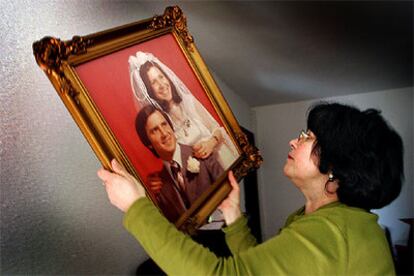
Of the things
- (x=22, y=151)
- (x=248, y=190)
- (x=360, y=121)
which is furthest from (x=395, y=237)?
(x=22, y=151)

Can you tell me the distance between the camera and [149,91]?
690mm

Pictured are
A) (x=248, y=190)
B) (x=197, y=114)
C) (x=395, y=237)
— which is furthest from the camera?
(x=395, y=237)

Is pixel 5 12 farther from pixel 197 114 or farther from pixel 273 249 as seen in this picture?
pixel 273 249

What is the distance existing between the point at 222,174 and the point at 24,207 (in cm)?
47

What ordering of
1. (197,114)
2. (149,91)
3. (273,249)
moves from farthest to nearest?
(197,114)
(149,91)
(273,249)

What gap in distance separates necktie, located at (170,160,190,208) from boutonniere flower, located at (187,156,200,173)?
0.10 ft

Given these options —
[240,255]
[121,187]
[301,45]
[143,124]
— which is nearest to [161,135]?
[143,124]

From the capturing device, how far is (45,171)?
2.81 feet

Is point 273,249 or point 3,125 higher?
point 3,125

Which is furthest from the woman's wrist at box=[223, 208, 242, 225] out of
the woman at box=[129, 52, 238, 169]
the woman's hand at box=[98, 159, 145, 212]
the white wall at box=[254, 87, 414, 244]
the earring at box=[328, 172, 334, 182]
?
the white wall at box=[254, 87, 414, 244]

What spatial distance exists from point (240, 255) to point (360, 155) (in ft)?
1.14

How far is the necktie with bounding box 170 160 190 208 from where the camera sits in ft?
2.22

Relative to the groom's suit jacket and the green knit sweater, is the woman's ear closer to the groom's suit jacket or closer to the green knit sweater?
the green knit sweater

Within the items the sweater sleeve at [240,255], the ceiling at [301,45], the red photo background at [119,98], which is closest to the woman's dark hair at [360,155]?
the sweater sleeve at [240,255]
